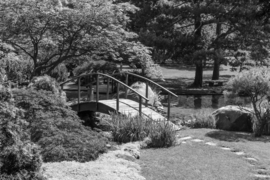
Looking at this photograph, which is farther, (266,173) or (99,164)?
(266,173)

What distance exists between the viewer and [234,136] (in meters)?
12.4

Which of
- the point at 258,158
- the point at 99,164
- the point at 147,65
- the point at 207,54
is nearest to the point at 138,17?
the point at 207,54

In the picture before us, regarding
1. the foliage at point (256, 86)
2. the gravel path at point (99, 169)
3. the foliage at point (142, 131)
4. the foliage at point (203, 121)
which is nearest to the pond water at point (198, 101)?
the foliage at point (203, 121)

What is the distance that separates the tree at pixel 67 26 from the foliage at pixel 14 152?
9.88 metres

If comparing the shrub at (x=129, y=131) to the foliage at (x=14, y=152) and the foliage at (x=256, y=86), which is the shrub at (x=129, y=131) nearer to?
the foliage at (x=256, y=86)

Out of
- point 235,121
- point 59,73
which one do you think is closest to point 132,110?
point 235,121

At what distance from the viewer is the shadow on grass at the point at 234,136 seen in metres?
11.9

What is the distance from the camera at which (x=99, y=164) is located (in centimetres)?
762

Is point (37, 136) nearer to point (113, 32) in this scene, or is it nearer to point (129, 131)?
point (129, 131)

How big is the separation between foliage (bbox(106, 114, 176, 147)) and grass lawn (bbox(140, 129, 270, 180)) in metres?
0.33

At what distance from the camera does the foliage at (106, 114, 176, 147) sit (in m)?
10.5

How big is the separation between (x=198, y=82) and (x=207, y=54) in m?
5.40

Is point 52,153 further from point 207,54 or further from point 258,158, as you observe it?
point 207,54

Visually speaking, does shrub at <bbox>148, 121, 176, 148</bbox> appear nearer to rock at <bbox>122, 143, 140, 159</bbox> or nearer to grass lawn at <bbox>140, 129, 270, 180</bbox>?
grass lawn at <bbox>140, 129, 270, 180</bbox>
